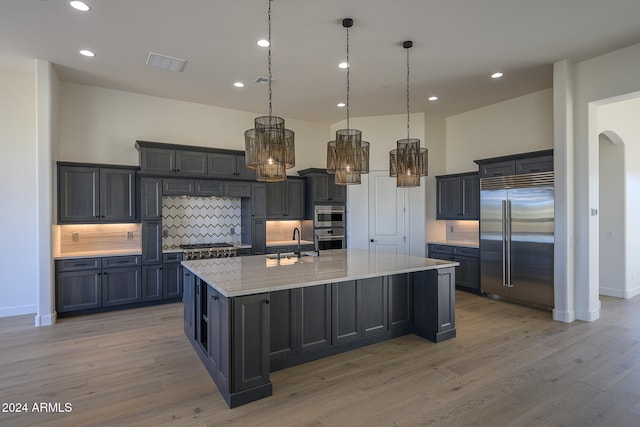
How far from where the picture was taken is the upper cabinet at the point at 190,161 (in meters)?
5.24

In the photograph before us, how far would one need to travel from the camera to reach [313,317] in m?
3.29

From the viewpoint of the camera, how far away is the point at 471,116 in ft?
22.0

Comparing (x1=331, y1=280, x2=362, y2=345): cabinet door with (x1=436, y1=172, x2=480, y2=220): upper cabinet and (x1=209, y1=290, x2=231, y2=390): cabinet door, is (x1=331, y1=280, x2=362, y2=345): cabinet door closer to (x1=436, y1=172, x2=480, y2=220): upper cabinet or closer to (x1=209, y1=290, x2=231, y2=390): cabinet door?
(x1=209, y1=290, x2=231, y2=390): cabinet door

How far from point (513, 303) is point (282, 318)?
4205 millimetres

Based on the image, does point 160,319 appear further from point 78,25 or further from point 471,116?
point 471,116

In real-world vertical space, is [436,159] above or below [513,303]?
above

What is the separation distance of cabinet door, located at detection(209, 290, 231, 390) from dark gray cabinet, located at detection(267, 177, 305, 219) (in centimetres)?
370

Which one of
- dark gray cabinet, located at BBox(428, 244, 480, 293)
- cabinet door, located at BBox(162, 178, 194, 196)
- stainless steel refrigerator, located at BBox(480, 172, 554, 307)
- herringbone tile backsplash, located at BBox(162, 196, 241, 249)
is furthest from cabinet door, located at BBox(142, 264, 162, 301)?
stainless steel refrigerator, located at BBox(480, 172, 554, 307)

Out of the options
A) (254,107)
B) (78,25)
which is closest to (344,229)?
(254,107)

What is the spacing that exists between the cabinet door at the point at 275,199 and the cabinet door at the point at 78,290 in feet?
9.82

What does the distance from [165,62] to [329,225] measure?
408cm

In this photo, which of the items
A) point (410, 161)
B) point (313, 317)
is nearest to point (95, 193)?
point (313, 317)

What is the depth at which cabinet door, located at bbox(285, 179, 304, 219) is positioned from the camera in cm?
676

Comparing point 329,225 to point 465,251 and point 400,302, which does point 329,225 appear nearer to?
point 465,251
